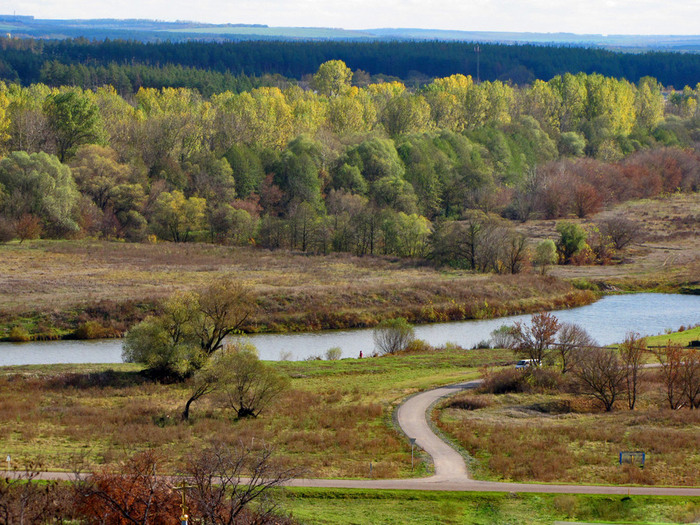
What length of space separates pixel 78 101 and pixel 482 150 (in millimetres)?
46944

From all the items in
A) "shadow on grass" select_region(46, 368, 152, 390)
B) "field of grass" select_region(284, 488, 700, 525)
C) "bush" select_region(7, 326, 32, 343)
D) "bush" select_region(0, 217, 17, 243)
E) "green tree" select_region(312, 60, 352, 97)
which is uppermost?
"green tree" select_region(312, 60, 352, 97)

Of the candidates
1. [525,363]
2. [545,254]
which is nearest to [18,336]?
[525,363]

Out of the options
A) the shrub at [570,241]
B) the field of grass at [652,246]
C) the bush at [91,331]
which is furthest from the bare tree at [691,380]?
the shrub at [570,241]

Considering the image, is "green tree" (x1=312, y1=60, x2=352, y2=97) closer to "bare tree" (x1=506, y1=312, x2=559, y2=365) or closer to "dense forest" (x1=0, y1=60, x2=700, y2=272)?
"dense forest" (x1=0, y1=60, x2=700, y2=272)

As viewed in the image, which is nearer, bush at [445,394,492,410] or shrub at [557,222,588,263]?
bush at [445,394,492,410]

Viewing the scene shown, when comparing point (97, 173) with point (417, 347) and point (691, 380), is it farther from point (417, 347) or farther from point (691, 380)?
point (691, 380)

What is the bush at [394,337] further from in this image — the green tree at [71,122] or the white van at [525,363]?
the green tree at [71,122]

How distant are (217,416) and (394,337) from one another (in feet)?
60.2

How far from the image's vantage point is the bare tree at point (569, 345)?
42250 millimetres

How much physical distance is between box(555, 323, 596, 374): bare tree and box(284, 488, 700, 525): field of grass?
671 inches

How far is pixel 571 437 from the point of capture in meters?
32.8

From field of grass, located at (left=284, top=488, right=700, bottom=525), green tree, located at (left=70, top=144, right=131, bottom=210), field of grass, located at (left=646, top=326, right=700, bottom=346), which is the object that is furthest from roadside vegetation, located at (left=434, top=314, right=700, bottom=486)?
green tree, located at (left=70, top=144, right=131, bottom=210)

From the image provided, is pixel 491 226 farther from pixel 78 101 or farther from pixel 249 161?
pixel 78 101

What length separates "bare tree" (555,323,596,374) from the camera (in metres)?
42.2
